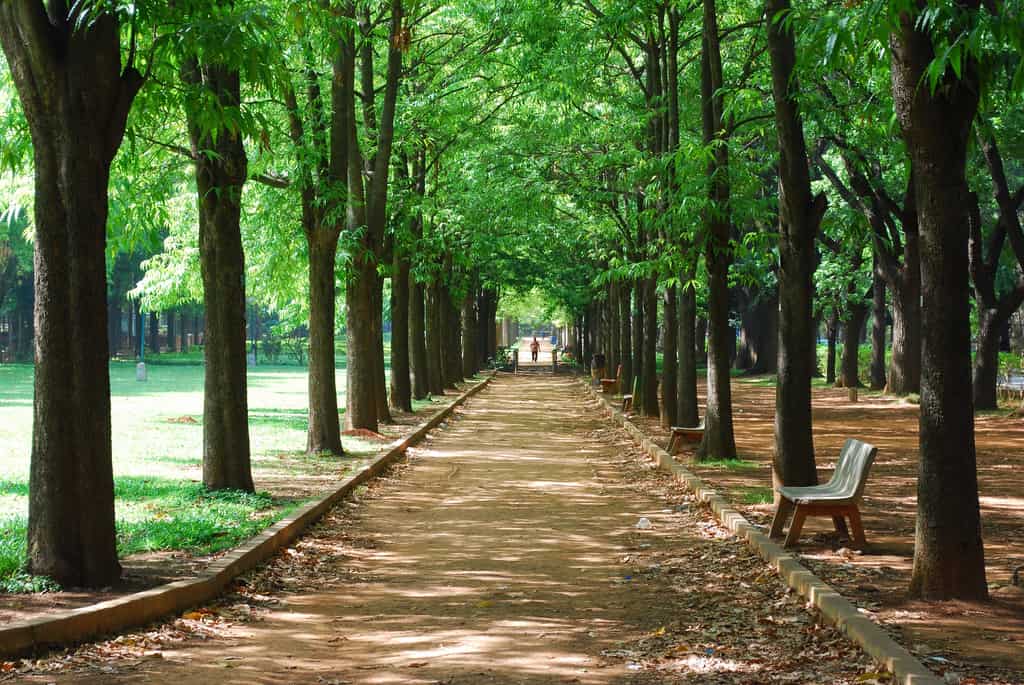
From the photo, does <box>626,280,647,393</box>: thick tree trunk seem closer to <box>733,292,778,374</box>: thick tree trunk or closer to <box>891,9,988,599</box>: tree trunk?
<box>891,9,988,599</box>: tree trunk

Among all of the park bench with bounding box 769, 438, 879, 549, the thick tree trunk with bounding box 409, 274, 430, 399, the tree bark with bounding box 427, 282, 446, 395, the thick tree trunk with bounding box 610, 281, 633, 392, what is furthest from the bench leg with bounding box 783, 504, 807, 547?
the tree bark with bounding box 427, 282, 446, 395

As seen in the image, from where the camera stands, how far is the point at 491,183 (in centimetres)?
2614

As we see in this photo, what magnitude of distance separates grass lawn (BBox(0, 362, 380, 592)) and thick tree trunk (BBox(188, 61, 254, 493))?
19.2 inches

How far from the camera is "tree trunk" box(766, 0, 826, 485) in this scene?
41.7 feet

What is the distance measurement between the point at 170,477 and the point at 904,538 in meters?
8.77

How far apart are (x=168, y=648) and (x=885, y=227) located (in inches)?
1089

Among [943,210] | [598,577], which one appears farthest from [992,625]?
[598,577]

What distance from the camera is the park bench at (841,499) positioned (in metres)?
9.74

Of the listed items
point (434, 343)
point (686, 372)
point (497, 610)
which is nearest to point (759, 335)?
point (434, 343)

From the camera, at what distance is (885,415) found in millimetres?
28828

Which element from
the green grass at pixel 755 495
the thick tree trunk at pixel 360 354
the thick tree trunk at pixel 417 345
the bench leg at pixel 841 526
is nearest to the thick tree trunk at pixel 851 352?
the thick tree trunk at pixel 417 345

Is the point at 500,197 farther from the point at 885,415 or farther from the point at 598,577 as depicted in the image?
the point at 598,577

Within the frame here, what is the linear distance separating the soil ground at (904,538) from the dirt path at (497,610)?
0.49 meters

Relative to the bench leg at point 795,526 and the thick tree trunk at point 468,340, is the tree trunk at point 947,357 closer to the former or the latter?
the bench leg at point 795,526
